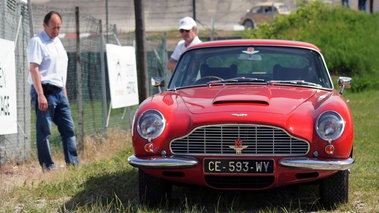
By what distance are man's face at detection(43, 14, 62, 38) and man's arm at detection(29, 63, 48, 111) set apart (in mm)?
471

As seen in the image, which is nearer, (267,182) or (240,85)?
(267,182)

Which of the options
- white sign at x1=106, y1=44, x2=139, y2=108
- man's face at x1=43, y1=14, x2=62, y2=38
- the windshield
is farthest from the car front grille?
white sign at x1=106, y1=44, x2=139, y2=108

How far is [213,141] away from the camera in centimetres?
689

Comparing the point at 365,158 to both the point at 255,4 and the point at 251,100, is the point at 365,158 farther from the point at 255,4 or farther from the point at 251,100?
the point at 255,4

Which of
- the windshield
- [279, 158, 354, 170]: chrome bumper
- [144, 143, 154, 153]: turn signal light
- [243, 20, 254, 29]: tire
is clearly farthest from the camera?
[243, 20, 254, 29]: tire

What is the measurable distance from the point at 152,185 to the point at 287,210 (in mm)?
1061

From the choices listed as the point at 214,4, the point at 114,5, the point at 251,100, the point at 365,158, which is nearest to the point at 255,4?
the point at 214,4

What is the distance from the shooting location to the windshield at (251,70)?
27.2 feet

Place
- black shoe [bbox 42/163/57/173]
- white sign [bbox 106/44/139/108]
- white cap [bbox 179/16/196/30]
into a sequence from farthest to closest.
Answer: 1. white sign [bbox 106/44/139/108]
2. white cap [bbox 179/16/196/30]
3. black shoe [bbox 42/163/57/173]

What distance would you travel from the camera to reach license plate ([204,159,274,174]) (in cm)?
685

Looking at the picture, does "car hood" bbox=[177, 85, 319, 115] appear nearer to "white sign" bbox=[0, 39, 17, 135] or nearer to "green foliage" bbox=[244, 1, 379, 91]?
"white sign" bbox=[0, 39, 17, 135]

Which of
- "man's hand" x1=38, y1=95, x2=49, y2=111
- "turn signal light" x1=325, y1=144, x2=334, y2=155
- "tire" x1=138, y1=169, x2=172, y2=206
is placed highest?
"man's hand" x1=38, y1=95, x2=49, y2=111

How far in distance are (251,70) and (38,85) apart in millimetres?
2215

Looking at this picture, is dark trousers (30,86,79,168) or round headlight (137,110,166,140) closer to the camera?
round headlight (137,110,166,140)
